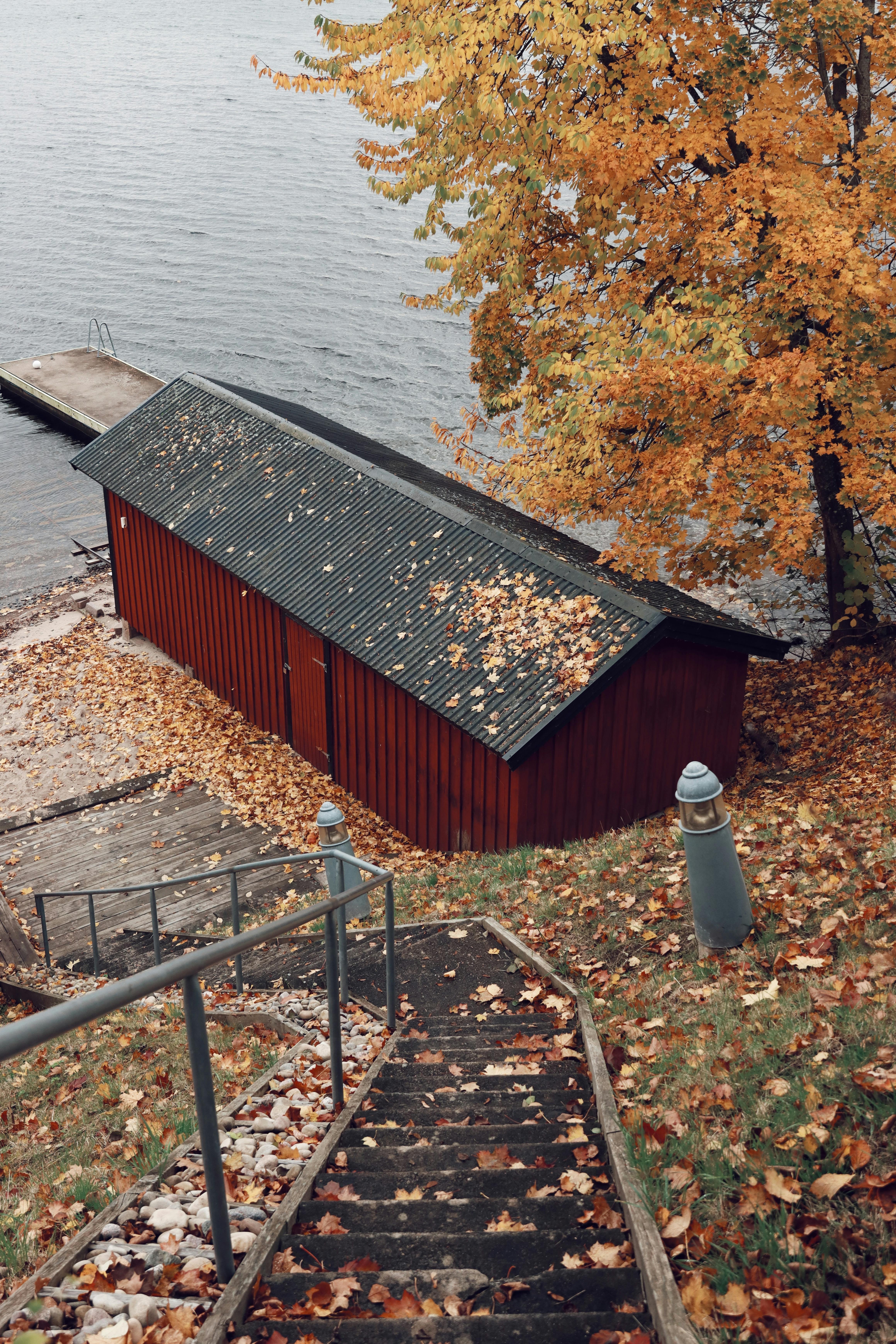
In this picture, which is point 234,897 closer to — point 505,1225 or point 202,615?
point 505,1225

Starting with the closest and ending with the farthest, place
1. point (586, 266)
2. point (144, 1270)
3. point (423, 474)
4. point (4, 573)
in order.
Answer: point (144, 1270) → point (586, 266) → point (423, 474) → point (4, 573)

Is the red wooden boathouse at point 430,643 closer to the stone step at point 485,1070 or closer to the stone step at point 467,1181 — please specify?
the stone step at point 485,1070

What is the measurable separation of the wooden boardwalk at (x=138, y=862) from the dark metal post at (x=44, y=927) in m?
0.29

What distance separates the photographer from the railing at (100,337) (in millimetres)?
46844

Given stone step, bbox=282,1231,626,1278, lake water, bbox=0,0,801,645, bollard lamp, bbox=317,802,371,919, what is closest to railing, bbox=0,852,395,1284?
stone step, bbox=282,1231,626,1278

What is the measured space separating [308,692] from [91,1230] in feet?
46.0

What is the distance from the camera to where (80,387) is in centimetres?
4350

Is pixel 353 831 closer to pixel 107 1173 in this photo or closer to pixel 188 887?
pixel 188 887

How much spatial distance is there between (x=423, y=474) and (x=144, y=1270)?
1848 cm

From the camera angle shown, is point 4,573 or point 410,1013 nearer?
point 410,1013

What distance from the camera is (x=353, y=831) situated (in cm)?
1612

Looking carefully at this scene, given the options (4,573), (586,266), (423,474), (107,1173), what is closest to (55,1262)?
(107,1173)

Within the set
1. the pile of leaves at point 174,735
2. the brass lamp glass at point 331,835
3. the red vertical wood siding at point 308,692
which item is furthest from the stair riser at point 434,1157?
the red vertical wood siding at point 308,692

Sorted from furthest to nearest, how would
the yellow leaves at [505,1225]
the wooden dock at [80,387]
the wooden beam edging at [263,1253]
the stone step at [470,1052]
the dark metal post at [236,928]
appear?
the wooden dock at [80,387] < the dark metal post at [236,928] < the stone step at [470,1052] < the yellow leaves at [505,1225] < the wooden beam edging at [263,1253]
